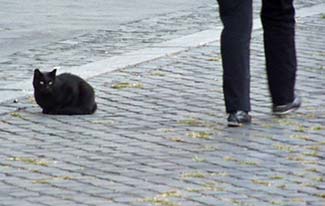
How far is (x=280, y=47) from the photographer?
30.9 feet

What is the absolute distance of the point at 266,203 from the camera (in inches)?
285

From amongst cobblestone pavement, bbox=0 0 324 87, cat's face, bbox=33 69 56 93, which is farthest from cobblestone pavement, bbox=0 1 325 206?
cobblestone pavement, bbox=0 0 324 87

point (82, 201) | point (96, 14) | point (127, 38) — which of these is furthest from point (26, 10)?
point (82, 201)

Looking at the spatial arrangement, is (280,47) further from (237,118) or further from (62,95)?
(62,95)

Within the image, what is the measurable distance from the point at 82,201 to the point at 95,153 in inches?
49.1

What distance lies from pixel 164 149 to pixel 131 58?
12.0 ft

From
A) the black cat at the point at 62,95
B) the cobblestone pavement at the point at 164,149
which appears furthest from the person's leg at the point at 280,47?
the black cat at the point at 62,95

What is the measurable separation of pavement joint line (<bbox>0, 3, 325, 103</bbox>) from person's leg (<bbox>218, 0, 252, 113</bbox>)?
1912 mm

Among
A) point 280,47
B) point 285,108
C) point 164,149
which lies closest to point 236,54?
point 280,47

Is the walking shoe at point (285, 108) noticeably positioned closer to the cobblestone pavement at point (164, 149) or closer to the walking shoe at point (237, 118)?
the cobblestone pavement at point (164, 149)

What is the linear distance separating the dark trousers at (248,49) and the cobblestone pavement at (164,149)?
0.67 feet

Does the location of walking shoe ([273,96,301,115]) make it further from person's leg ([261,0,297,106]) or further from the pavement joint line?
the pavement joint line

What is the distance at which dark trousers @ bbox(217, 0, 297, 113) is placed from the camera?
9086 mm

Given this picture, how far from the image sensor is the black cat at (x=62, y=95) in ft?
32.1
